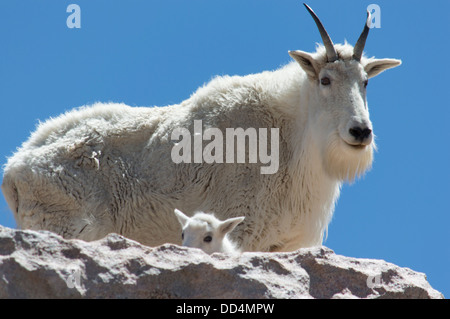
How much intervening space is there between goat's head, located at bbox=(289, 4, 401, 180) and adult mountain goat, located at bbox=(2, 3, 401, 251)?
0.04 ft

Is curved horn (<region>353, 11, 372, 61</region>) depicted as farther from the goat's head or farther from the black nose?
the black nose

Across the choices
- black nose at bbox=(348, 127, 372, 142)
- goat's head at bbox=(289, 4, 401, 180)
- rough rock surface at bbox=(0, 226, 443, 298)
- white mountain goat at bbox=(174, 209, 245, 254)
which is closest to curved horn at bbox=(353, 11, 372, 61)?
goat's head at bbox=(289, 4, 401, 180)

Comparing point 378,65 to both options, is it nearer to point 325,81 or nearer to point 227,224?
point 325,81

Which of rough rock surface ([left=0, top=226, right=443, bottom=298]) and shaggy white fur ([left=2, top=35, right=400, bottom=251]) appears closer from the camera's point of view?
rough rock surface ([left=0, top=226, right=443, bottom=298])

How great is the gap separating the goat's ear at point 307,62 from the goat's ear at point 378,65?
628 millimetres

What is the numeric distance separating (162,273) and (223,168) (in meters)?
3.75

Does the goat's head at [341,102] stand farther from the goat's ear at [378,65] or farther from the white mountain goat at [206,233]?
the white mountain goat at [206,233]

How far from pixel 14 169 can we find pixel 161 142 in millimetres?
1662

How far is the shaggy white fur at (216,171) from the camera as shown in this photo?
26.4 ft

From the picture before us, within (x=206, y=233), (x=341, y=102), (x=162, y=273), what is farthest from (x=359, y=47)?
(x=162, y=273)

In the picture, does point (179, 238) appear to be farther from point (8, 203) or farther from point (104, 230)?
point (8, 203)

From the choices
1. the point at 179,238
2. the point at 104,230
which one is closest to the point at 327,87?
the point at 179,238

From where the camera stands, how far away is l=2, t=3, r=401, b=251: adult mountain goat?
8031 mm
